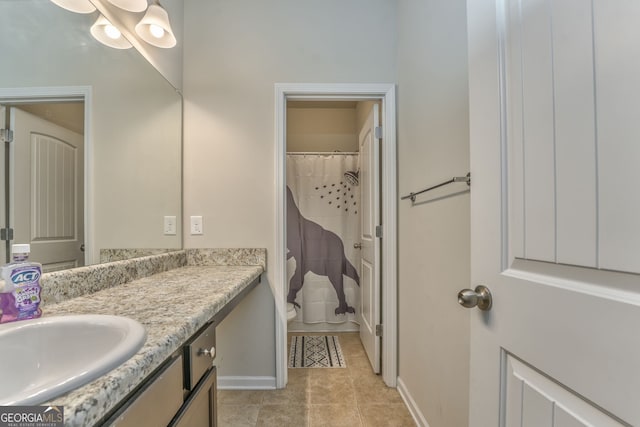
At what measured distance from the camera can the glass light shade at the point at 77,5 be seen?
0.99 meters

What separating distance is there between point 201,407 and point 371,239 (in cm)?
148

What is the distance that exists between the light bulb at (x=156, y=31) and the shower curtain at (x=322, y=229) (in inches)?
59.6

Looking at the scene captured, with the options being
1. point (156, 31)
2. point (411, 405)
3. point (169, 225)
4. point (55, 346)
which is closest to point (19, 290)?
point (55, 346)

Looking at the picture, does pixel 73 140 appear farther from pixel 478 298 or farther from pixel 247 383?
pixel 247 383

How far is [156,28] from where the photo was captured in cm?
144

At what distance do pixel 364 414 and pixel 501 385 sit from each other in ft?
4.04

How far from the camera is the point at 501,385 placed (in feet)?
1.97

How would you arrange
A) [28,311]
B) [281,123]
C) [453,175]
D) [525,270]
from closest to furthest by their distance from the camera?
[525,270]
[28,311]
[453,175]
[281,123]

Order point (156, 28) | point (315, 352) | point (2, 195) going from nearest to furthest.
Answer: point (2, 195), point (156, 28), point (315, 352)

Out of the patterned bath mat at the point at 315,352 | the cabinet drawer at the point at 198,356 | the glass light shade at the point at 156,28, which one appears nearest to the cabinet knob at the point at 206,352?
the cabinet drawer at the point at 198,356

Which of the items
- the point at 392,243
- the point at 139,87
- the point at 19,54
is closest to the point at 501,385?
the point at 392,243

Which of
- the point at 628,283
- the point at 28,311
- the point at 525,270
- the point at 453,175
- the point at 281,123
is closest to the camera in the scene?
the point at 628,283

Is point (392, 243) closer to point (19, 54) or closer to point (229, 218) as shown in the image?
point (229, 218)

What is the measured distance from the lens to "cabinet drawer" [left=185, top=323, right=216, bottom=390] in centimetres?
72
